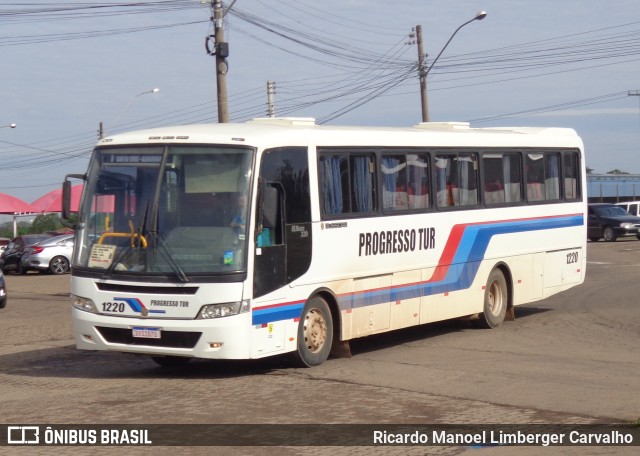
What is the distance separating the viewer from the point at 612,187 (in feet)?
289

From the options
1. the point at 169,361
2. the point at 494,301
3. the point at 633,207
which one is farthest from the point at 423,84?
the point at 169,361

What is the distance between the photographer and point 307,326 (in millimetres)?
12938

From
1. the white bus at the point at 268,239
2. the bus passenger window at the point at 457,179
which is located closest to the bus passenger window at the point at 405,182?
the white bus at the point at 268,239

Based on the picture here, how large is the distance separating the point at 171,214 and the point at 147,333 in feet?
4.40

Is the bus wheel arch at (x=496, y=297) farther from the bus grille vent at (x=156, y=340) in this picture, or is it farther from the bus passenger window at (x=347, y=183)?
the bus grille vent at (x=156, y=340)

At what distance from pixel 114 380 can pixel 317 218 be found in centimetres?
307

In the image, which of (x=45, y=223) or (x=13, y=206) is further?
(x=45, y=223)

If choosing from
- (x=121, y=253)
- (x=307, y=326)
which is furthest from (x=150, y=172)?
(x=307, y=326)

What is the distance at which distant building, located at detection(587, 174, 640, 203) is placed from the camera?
85.6 m

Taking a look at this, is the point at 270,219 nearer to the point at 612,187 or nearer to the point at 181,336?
the point at 181,336

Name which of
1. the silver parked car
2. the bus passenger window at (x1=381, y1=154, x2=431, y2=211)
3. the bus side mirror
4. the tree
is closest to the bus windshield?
the bus side mirror

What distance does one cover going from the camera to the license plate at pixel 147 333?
11.9 metres

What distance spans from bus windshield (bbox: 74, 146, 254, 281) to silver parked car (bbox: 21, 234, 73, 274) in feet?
89.9

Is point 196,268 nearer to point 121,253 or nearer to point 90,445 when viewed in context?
point 121,253
